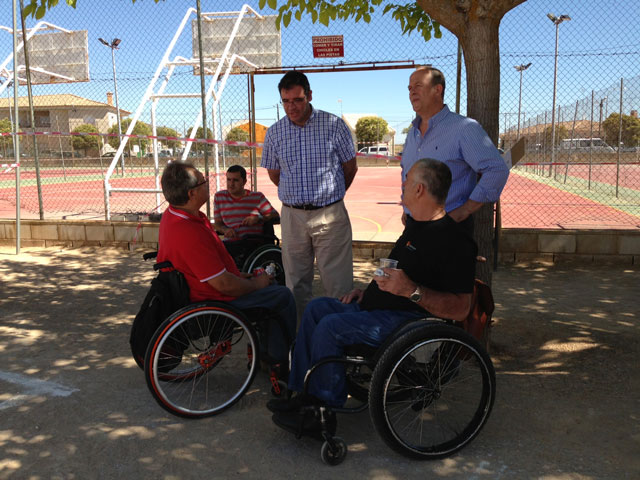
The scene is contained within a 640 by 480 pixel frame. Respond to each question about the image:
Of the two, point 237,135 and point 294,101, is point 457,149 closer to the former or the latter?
Answer: point 294,101

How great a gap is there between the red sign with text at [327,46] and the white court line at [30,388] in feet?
16.2

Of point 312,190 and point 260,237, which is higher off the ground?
point 312,190

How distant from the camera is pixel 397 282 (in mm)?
2453

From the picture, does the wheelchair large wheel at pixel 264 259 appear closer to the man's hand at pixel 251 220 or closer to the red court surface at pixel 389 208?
the man's hand at pixel 251 220

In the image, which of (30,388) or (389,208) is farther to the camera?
(389,208)

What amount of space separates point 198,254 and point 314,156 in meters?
1.23

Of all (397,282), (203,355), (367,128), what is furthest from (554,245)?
(367,128)

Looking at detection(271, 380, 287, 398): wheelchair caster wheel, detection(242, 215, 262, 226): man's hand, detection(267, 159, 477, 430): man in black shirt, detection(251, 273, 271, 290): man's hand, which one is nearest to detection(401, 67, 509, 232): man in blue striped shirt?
detection(267, 159, 477, 430): man in black shirt

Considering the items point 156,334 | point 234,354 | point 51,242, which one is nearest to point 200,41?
point 51,242

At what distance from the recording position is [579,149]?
14945 mm

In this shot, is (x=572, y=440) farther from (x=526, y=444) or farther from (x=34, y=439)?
(x=34, y=439)

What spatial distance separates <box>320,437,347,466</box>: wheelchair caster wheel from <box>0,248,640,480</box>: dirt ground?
0.04 meters

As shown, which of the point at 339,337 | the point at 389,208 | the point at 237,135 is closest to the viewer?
the point at 339,337

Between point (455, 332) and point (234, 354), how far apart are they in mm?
2001
